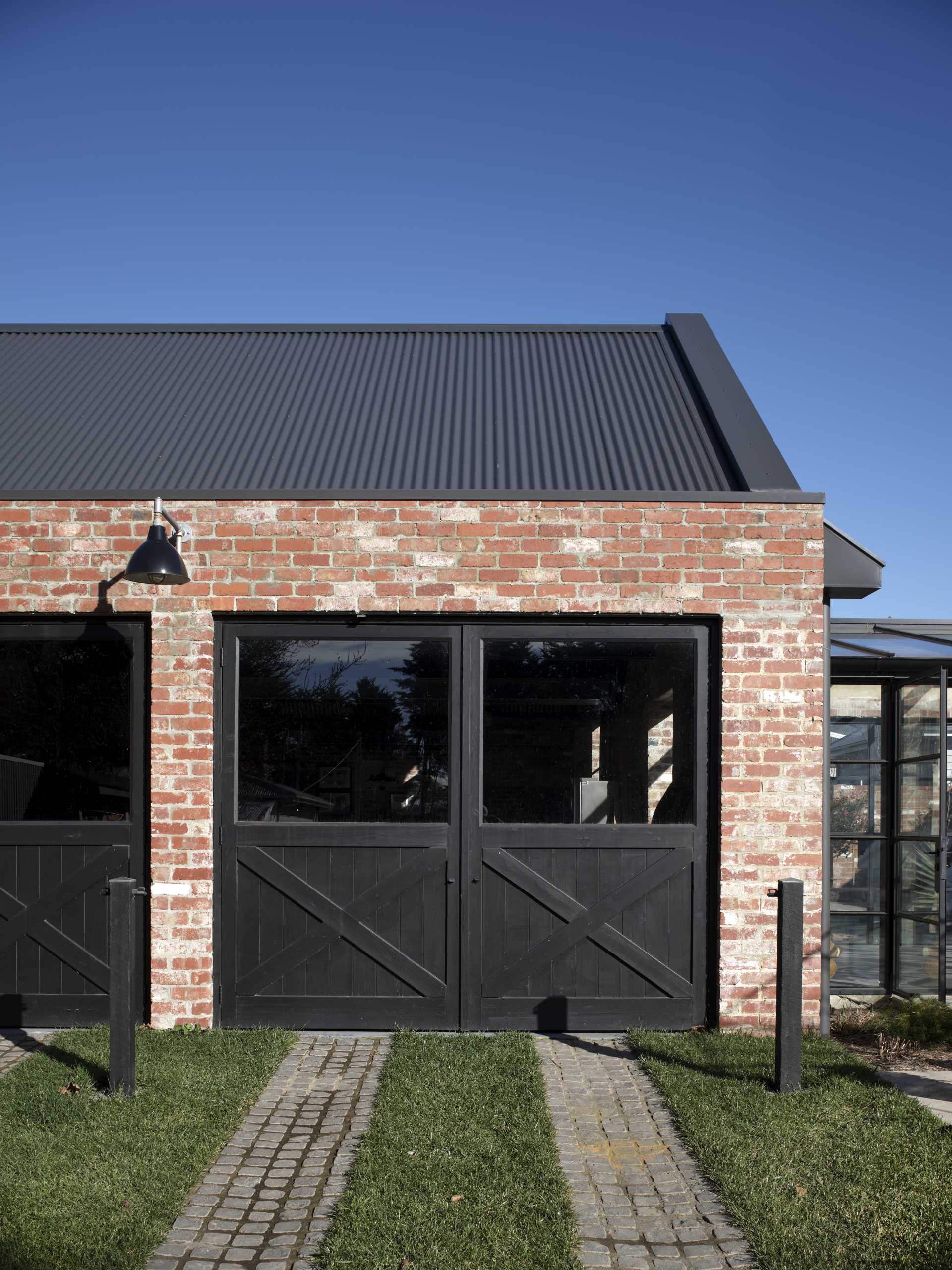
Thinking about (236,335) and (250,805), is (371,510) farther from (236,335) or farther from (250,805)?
(236,335)

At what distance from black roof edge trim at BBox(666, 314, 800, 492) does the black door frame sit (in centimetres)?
118

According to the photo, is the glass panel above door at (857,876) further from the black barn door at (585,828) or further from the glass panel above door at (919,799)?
the black barn door at (585,828)

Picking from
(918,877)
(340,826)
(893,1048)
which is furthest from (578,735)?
(918,877)

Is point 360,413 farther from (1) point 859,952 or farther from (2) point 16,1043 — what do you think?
(1) point 859,952

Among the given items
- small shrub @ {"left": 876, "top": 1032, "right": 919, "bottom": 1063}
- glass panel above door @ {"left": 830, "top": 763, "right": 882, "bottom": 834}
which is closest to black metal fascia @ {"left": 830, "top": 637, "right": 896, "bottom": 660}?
glass panel above door @ {"left": 830, "top": 763, "right": 882, "bottom": 834}

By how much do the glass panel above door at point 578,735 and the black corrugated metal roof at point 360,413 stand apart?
109 centimetres

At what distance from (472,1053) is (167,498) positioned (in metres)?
3.97

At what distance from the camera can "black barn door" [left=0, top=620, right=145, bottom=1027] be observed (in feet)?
23.9

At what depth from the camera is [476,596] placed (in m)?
7.17

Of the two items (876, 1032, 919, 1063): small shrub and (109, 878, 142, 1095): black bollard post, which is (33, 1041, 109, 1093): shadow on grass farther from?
(876, 1032, 919, 1063): small shrub

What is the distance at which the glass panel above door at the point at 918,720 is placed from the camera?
347 inches

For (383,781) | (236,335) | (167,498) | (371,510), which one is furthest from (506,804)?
(236,335)

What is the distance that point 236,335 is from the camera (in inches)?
440

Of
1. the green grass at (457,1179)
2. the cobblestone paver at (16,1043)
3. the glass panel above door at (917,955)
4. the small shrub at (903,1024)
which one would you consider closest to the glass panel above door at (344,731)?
the green grass at (457,1179)
